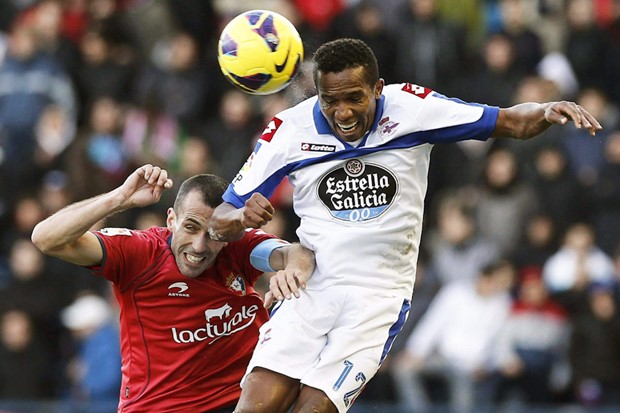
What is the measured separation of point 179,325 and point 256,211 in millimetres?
1288

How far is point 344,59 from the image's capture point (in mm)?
7020

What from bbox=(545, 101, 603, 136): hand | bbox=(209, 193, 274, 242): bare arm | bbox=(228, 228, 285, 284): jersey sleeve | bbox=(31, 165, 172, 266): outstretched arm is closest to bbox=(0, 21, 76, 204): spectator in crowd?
bbox=(228, 228, 285, 284): jersey sleeve

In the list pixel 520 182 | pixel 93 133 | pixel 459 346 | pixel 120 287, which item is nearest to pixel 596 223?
pixel 520 182

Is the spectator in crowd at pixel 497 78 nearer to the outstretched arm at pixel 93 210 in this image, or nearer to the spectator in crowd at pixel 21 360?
the spectator in crowd at pixel 21 360

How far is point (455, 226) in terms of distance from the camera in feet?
42.2

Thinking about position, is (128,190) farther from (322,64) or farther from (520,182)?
(520,182)

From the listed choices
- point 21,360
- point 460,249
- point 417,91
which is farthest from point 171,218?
point 21,360

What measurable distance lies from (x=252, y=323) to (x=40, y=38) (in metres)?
8.94

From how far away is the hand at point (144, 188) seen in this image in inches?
→ 287

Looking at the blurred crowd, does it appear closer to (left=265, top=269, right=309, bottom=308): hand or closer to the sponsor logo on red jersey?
the sponsor logo on red jersey

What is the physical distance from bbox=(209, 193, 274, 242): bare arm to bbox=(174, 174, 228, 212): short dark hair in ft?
1.29

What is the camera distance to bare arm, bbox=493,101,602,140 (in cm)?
684

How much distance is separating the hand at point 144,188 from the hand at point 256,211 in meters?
0.61

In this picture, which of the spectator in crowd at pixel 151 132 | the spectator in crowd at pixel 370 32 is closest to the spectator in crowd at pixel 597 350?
the spectator in crowd at pixel 370 32
